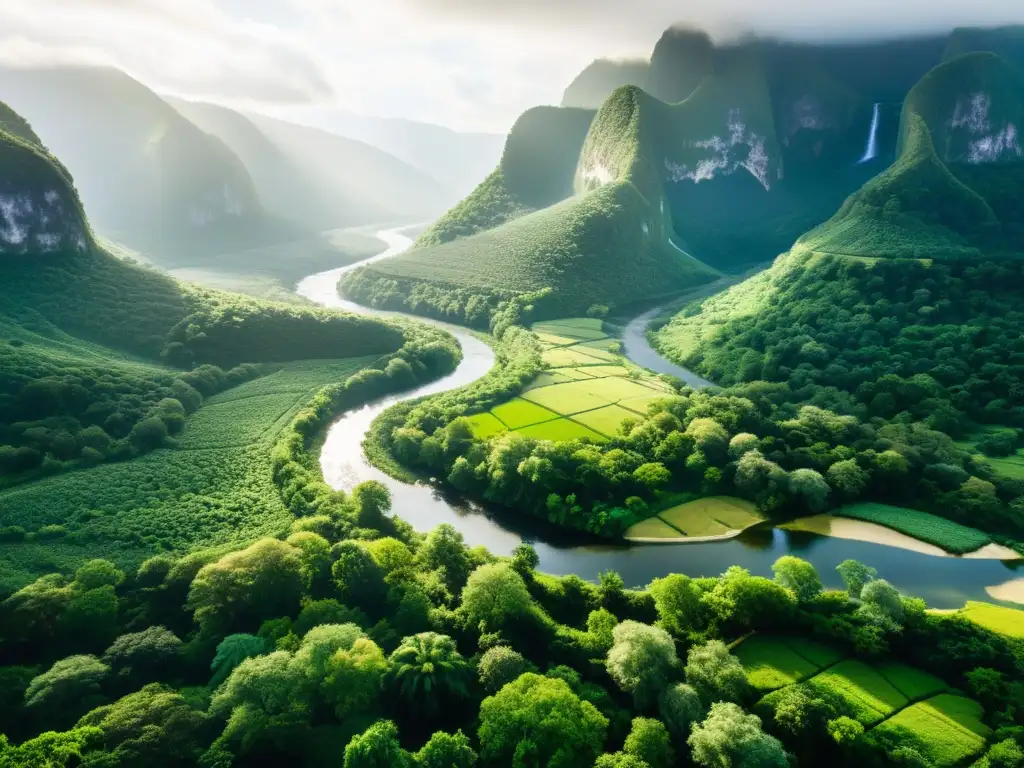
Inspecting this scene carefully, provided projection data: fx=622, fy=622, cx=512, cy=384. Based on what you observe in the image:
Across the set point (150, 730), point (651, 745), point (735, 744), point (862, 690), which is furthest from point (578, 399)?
point (150, 730)

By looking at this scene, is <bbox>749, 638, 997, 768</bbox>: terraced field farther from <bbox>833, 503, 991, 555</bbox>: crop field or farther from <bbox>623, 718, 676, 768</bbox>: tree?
<bbox>833, 503, 991, 555</bbox>: crop field

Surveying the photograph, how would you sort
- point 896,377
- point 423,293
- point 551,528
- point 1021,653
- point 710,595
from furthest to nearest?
point 423,293
point 896,377
point 551,528
point 710,595
point 1021,653

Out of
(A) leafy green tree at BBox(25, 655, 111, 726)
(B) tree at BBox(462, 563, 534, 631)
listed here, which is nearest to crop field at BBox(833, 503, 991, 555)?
(B) tree at BBox(462, 563, 534, 631)

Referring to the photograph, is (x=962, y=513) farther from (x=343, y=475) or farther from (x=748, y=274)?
(x=748, y=274)

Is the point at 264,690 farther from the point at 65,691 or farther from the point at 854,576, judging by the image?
the point at 854,576

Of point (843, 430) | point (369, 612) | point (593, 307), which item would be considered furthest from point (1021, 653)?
point (593, 307)
